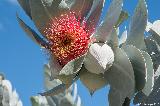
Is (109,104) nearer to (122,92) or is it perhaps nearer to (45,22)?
(122,92)

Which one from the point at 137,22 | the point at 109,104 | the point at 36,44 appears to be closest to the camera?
the point at 137,22

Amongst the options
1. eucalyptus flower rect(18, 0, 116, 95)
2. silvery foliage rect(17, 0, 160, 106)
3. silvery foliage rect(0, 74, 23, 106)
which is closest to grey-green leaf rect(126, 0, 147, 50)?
silvery foliage rect(17, 0, 160, 106)

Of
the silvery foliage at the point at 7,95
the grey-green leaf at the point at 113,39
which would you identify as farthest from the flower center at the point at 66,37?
the silvery foliage at the point at 7,95

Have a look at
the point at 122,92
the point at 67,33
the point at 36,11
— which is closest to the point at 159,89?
the point at 122,92

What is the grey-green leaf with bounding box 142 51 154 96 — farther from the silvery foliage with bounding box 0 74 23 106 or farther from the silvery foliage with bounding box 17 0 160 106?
the silvery foliage with bounding box 0 74 23 106

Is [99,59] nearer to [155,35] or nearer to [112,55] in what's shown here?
[112,55]

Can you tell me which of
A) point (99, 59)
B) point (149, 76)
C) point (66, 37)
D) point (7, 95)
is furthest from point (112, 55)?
point (7, 95)
